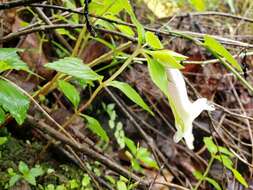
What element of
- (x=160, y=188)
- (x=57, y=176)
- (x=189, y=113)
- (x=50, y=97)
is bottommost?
(x=160, y=188)

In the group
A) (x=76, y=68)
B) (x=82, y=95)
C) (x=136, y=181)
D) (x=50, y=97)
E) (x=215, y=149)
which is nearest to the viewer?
(x=76, y=68)

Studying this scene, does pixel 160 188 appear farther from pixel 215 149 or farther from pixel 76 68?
pixel 76 68

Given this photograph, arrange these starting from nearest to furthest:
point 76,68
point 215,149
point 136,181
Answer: point 76,68 < point 136,181 < point 215,149

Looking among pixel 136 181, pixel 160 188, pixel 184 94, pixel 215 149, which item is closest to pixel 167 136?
pixel 160 188

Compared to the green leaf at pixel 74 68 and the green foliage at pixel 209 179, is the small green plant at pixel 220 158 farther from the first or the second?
the green leaf at pixel 74 68

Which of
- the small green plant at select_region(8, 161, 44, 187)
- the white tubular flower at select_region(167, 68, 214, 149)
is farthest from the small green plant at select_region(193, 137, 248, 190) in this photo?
the small green plant at select_region(8, 161, 44, 187)
